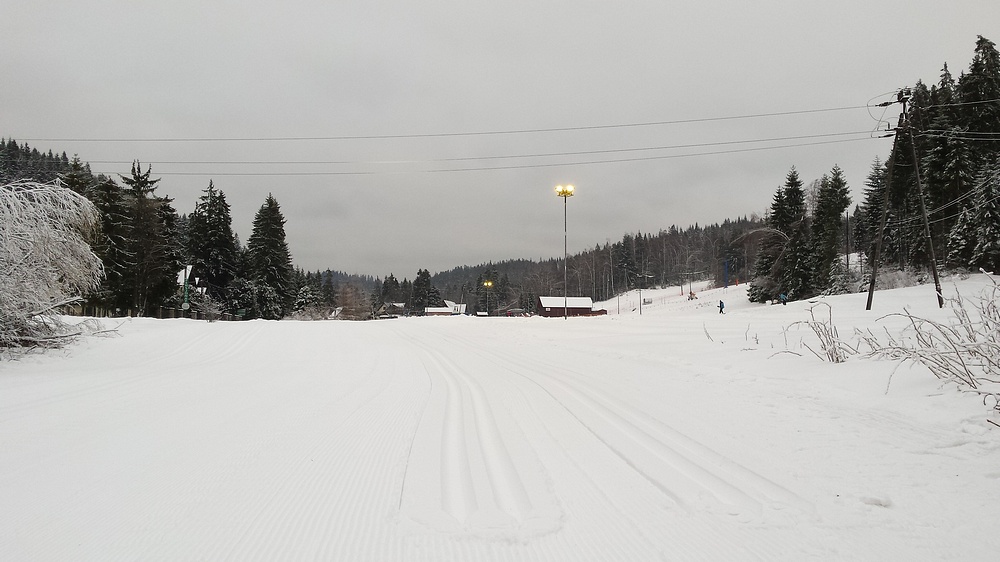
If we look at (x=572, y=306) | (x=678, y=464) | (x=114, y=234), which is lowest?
(x=678, y=464)

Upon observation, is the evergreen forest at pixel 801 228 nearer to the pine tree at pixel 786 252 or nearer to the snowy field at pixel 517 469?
the pine tree at pixel 786 252

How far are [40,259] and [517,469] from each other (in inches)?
499

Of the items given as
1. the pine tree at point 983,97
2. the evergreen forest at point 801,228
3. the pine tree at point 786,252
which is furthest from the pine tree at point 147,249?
the pine tree at point 983,97

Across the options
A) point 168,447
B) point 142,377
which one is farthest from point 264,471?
point 142,377

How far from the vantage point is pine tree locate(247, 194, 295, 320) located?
42438 millimetres

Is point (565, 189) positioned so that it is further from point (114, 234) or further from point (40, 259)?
point (114, 234)

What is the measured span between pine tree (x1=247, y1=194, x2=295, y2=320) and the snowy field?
37.7 meters

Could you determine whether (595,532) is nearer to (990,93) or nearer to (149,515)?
(149,515)

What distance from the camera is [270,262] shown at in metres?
43.7

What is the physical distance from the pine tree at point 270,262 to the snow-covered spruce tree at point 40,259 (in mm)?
32977

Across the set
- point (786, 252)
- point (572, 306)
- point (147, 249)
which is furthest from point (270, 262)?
point (786, 252)

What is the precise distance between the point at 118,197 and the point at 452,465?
3838cm

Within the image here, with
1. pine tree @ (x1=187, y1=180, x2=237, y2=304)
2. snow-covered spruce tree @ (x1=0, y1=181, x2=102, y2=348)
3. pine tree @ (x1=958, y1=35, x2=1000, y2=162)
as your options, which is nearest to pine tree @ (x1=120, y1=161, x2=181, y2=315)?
pine tree @ (x1=187, y1=180, x2=237, y2=304)

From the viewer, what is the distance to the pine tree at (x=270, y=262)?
42.4 m
